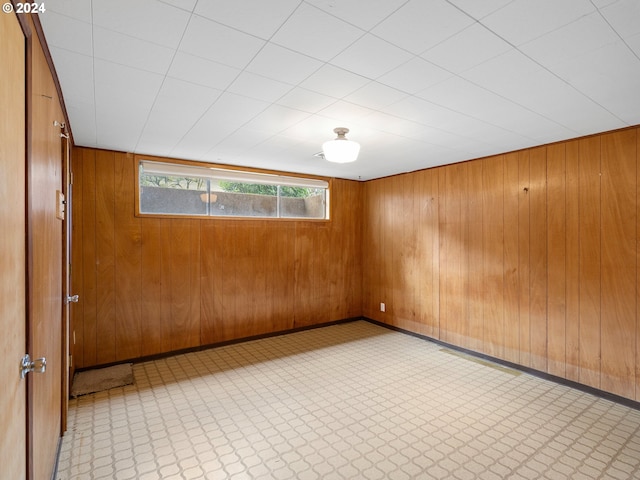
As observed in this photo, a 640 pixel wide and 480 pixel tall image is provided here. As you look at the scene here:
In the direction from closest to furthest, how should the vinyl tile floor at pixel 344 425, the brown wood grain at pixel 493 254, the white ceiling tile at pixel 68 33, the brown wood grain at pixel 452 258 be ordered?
the white ceiling tile at pixel 68 33 < the vinyl tile floor at pixel 344 425 < the brown wood grain at pixel 493 254 < the brown wood grain at pixel 452 258

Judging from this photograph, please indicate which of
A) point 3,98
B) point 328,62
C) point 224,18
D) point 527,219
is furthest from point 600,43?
point 3,98

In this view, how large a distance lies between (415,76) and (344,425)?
2.63 meters

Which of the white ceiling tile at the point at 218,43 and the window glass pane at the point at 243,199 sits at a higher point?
the white ceiling tile at the point at 218,43

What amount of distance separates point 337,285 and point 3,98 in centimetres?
493

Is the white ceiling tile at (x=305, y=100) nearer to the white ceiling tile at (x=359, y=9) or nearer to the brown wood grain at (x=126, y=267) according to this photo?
the white ceiling tile at (x=359, y=9)

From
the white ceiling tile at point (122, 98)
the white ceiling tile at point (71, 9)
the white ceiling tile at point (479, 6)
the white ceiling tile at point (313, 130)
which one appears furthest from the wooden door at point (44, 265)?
the white ceiling tile at point (479, 6)

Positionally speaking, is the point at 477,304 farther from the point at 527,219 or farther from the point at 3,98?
the point at 3,98

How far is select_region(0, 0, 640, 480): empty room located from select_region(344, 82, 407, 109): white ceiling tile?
0.02m

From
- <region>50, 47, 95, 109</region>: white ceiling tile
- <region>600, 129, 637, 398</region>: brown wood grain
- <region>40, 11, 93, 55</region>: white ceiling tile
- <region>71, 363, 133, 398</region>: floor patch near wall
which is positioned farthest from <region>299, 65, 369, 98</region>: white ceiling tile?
<region>71, 363, 133, 398</region>: floor patch near wall

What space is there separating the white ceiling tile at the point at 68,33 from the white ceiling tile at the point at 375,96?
1523mm

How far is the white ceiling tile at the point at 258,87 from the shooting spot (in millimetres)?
2054

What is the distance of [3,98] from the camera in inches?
39.8

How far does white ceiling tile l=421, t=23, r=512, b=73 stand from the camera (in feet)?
5.22

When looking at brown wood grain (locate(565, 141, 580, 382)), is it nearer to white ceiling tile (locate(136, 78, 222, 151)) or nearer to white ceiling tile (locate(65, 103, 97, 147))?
white ceiling tile (locate(136, 78, 222, 151))
